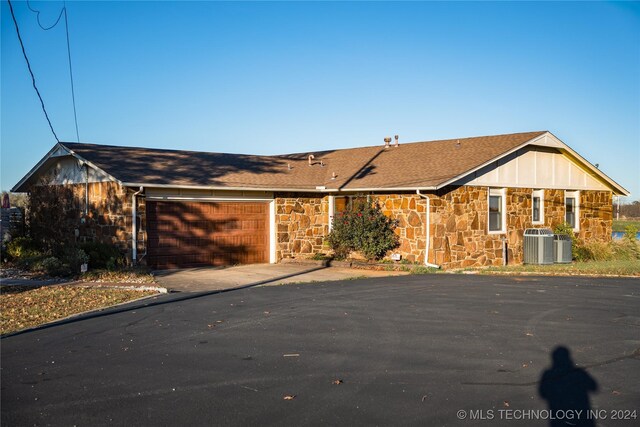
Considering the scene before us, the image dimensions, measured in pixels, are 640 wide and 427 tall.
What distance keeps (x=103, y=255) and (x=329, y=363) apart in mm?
12163

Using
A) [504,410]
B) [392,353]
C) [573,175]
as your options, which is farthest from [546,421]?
[573,175]

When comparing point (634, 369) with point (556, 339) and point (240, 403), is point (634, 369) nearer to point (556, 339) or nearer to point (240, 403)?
point (556, 339)

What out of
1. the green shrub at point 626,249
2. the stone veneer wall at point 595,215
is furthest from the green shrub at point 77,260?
the green shrub at point 626,249

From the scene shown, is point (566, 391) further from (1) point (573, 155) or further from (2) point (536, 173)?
(1) point (573, 155)

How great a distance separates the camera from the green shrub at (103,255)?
17.9 metres

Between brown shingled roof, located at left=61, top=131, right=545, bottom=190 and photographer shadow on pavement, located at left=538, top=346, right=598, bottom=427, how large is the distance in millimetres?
12211

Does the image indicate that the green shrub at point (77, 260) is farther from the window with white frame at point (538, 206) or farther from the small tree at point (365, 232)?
the window with white frame at point (538, 206)

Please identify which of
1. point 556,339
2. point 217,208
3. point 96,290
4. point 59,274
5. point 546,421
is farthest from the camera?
point 217,208

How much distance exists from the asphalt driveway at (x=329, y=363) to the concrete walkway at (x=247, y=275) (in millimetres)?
2830

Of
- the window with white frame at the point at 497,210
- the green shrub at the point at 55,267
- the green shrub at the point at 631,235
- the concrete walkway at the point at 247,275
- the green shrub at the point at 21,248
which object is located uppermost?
the window with white frame at the point at 497,210

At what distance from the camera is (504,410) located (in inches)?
235

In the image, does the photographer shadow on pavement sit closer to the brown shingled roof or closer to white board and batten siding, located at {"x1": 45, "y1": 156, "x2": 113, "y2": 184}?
the brown shingled roof

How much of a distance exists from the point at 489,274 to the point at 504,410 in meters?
13.1

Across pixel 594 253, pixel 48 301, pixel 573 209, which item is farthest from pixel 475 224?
pixel 48 301
